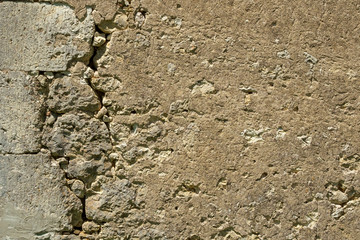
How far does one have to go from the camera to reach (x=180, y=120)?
2238 millimetres

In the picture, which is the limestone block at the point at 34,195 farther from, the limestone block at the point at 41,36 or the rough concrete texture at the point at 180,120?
the limestone block at the point at 41,36

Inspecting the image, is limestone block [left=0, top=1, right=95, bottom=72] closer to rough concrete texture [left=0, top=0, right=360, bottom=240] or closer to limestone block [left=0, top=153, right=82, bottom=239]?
rough concrete texture [left=0, top=0, right=360, bottom=240]

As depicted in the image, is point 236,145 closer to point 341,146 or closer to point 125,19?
point 341,146

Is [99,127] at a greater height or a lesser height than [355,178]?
lesser

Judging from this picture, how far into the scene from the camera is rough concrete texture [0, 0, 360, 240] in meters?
2.19

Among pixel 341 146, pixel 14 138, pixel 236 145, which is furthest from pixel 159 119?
pixel 341 146

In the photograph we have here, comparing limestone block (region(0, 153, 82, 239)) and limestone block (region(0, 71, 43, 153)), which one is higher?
limestone block (region(0, 71, 43, 153))

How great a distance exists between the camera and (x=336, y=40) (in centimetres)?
220

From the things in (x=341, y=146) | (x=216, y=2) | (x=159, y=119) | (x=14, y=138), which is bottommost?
(x=14, y=138)

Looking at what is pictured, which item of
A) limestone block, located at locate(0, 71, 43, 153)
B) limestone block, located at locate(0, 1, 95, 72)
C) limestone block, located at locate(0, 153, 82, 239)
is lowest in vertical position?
limestone block, located at locate(0, 153, 82, 239)

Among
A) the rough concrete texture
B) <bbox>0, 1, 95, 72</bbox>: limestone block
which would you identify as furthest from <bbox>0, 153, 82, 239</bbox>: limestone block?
<bbox>0, 1, 95, 72</bbox>: limestone block

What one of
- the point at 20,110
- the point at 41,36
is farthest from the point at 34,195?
the point at 41,36

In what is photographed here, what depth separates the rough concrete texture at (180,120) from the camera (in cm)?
219

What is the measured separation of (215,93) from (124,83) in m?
0.49
